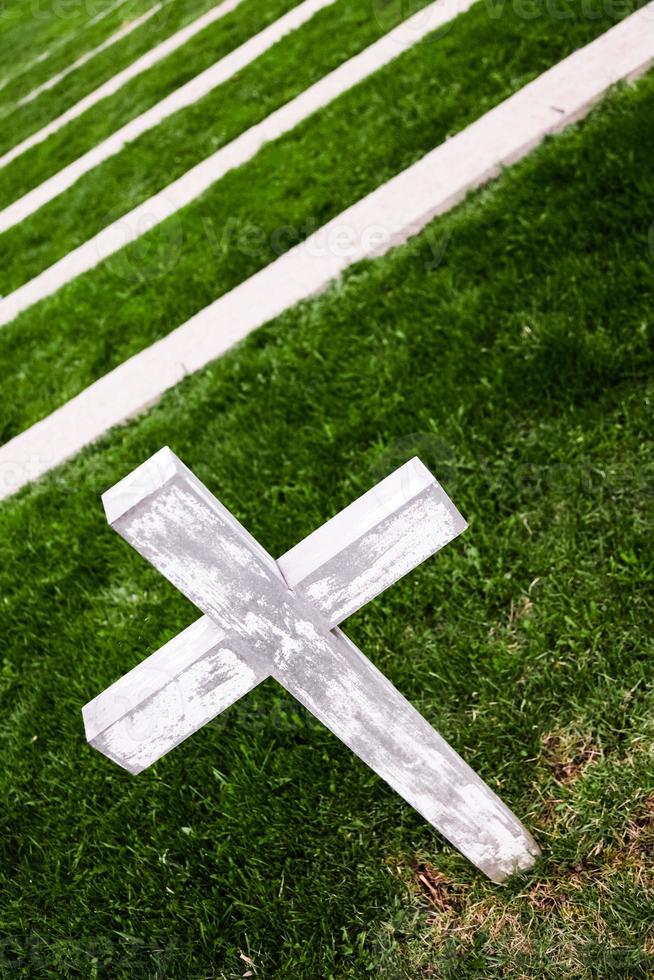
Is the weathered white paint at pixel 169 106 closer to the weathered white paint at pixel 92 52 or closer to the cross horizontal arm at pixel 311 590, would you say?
Answer: the weathered white paint at pixel 92 52

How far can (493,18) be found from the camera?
6.31 meters

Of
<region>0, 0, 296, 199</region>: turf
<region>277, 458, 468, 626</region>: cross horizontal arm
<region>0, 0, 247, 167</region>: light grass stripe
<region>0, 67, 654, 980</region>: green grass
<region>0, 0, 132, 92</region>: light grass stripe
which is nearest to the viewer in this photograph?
<region>277, 458, 468, 626</region>: cross horizontal arm

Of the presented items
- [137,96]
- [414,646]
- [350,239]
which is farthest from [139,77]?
[414,646]

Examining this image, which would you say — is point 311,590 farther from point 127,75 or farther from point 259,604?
point 127,75

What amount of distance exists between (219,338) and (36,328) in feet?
7.30

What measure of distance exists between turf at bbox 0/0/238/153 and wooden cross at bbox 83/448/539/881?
13.1m

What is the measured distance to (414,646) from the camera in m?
2.83

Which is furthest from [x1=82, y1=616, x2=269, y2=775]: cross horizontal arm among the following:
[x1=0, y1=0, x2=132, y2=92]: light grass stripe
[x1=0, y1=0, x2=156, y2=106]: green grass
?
[x1=0, y1=0, x2=132, y2=92]: light grass stripe

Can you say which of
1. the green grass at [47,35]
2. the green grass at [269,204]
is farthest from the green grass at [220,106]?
the green grass at [47,35]

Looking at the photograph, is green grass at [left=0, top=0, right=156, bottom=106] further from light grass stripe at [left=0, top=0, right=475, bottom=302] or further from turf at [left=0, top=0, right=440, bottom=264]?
light grass stripe at [left=0, top=0, right=475, bottom=302]

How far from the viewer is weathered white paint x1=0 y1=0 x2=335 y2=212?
9172 millimetres

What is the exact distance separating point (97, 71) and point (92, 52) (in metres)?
2.04

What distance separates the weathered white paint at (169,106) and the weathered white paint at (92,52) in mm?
5448

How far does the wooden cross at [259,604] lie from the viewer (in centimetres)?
140
